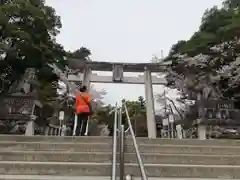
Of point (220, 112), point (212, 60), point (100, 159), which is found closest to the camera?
point (100, 159)

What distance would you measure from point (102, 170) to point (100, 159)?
49cm

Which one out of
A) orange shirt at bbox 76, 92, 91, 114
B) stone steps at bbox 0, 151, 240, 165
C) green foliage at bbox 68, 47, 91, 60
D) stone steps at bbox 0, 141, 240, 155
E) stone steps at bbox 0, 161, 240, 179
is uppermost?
green foliage at bbox 68, 47, 91, 60

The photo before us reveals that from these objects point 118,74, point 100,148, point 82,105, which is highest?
point 118,74

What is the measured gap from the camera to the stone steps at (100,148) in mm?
4980

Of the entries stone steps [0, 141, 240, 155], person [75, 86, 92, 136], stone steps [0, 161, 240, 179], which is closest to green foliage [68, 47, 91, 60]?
person [75, 86, 92, 136]

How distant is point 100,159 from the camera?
444 centimetres

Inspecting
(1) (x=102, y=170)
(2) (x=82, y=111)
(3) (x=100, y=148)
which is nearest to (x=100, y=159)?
(1) (x=102, y=170)

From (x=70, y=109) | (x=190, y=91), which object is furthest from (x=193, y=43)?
(x=70, y=109)

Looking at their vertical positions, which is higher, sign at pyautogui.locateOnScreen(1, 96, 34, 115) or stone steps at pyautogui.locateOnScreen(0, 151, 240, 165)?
sign at pyautogui.locateOnScreen(1, 96, 34, 115)

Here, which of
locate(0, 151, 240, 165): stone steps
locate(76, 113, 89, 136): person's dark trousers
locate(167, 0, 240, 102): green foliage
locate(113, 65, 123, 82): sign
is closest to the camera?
locate(0, 151, 240, 165): stone steps

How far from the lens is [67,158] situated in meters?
4.39

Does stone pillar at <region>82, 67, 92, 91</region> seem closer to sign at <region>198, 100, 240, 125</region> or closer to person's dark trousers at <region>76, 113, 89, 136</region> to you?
sign at <region>198, 100, 240, 125</region>

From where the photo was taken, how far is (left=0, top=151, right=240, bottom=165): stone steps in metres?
4.40

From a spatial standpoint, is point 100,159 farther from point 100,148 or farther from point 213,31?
point 213,31
